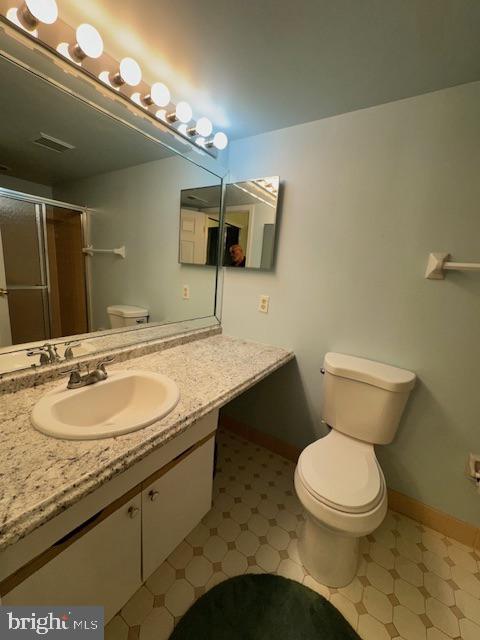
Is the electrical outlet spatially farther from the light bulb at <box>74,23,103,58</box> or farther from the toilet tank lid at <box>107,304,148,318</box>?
the light bulb at <box>74,23,103,58</box>

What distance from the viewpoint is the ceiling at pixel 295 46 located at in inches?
31.8

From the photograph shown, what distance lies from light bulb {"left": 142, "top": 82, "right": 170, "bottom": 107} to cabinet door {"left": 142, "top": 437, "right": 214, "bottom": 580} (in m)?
1.51

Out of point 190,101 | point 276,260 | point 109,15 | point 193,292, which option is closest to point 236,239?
point 276,260

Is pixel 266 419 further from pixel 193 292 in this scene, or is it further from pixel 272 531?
pixel 193 292

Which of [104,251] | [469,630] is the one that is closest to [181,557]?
[469,630]

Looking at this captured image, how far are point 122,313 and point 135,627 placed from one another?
125 centimetres

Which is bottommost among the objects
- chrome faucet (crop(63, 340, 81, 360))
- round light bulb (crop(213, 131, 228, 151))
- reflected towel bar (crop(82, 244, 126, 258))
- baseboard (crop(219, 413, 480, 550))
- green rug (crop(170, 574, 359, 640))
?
green rug (crop(170, 574, 359, 640))

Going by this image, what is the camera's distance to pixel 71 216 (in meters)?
1.05

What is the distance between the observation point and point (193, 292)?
1770mm

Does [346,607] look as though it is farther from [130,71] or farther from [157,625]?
[130,71]

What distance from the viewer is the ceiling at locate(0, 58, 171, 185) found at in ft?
2.82

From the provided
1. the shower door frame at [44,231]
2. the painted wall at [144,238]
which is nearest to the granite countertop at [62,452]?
the shower door frame at [44,231]

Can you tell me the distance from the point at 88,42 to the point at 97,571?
5.59ft

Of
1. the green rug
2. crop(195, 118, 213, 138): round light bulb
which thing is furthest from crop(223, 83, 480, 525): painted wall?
the green rug
